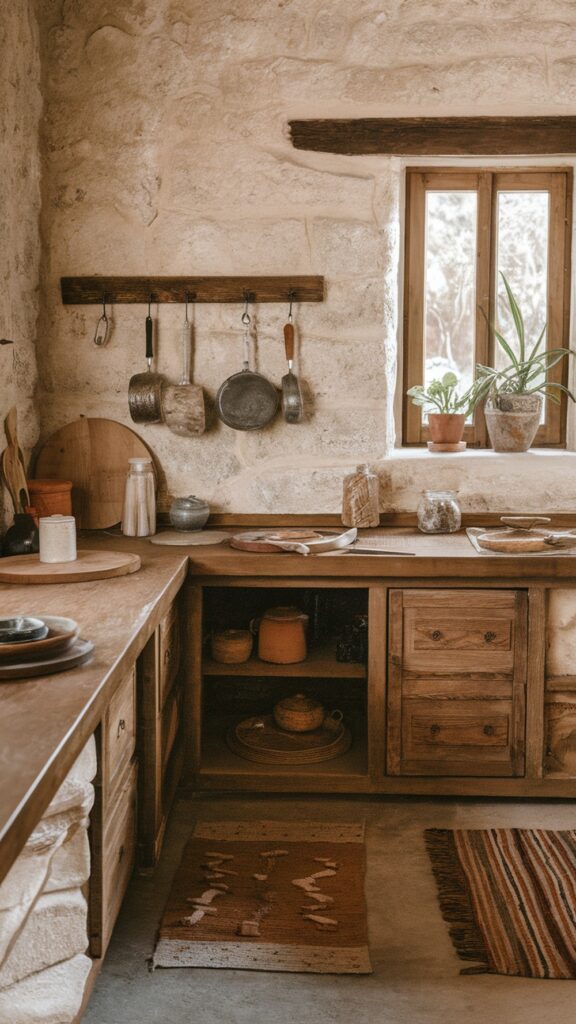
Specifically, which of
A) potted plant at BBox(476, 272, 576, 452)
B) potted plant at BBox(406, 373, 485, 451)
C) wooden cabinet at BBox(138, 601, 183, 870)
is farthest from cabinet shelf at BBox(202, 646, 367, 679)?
potted plant at BBox(476, 272, 576, 452)

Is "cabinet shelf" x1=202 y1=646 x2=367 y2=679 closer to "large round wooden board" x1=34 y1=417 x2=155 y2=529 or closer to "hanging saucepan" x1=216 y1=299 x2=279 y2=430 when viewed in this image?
"large round wooden board" x1=34 y1=417 x2=155 y2=529

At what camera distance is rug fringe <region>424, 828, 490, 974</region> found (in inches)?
84.2

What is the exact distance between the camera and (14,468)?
2.95m

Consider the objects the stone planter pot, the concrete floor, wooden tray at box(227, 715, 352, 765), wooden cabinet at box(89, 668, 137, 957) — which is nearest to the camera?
wooden cabinet at box(89, 668, 137, 957)

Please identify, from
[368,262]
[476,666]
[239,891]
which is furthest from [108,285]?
[239,891]

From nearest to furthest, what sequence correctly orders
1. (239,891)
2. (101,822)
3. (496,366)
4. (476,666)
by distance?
1. (101,822)
2. (239,891)
3. (476,666)
4. (496,366)

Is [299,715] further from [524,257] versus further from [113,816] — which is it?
[524,257]

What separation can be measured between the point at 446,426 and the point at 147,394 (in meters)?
1.05

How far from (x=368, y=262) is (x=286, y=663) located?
1.38 meters

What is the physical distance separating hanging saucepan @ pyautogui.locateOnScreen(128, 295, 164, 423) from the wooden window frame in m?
0.93

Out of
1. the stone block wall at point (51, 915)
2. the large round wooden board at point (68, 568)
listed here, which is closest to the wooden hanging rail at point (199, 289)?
the large round wooden board at point (68, 568)

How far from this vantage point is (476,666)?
287 centimetres

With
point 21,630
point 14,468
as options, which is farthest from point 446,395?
point 21,630

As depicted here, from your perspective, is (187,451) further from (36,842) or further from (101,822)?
(36,842)
